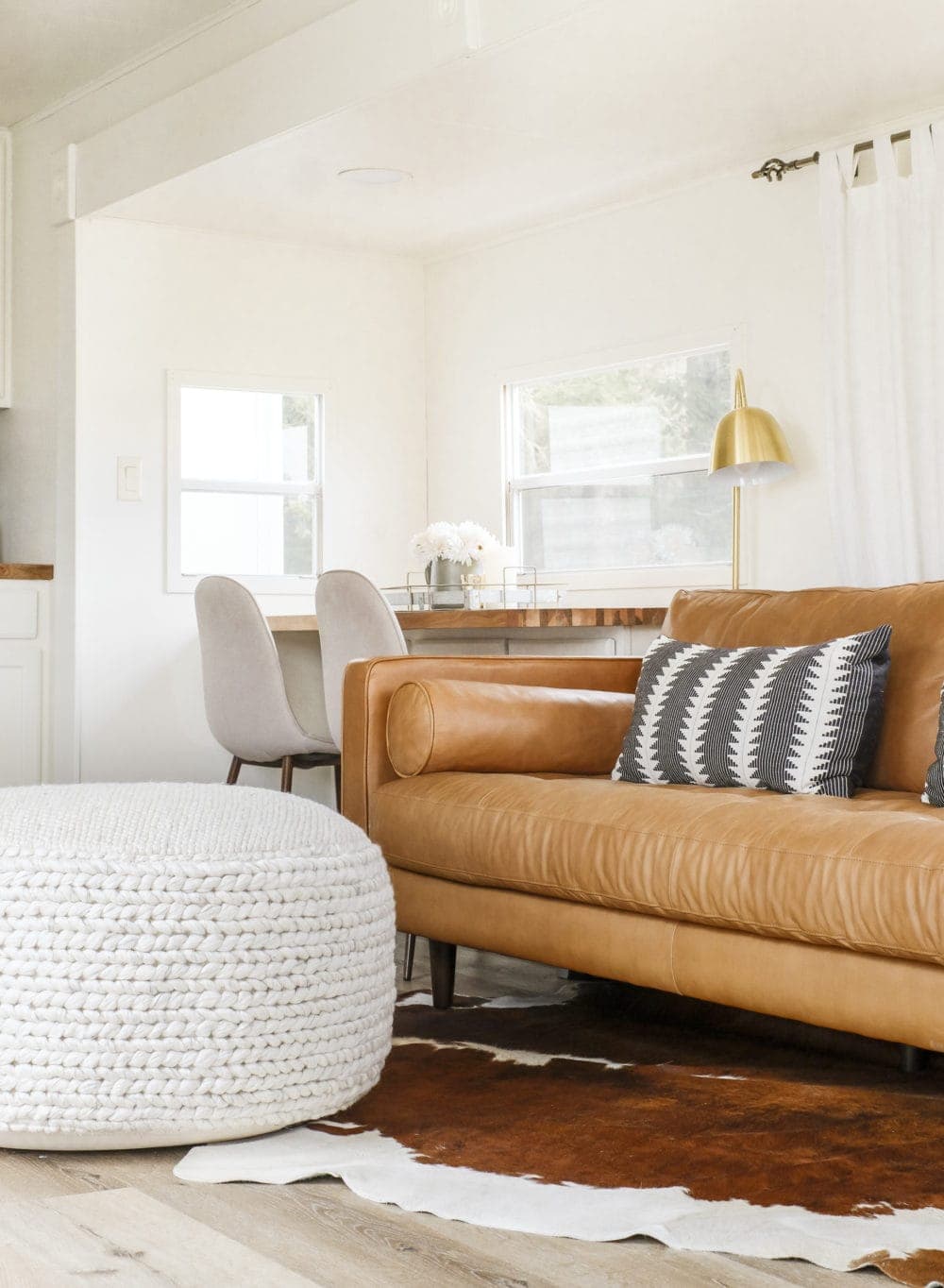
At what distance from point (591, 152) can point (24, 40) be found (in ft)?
5.86

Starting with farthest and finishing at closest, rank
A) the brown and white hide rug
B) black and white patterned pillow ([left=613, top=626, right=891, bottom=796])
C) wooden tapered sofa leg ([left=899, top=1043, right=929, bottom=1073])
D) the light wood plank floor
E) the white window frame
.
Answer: the white window frame, black and white patterned pillow ([left=613, top=626, right=891, bottom=796]), wooden tapered sofa leg ([left=899, top=1043, right=929, bottom=1073]), the brown and white hide rug, the light wood plank floor

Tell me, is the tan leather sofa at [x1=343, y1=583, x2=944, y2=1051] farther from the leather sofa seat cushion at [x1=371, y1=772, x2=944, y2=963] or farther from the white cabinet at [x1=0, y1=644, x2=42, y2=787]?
the white cabinet at [x1=0, y1=644, x2=42, y2=787]

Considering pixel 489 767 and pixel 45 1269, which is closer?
pixel 45 1269

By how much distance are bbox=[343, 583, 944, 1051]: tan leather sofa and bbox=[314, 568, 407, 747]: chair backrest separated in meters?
0.63

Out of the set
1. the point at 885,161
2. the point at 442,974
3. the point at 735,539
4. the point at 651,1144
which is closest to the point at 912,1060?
the point at 651,1144

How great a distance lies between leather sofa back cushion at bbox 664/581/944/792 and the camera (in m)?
2.68

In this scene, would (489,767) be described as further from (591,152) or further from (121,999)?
(591,152)

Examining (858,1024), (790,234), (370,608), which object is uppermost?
(790,234)

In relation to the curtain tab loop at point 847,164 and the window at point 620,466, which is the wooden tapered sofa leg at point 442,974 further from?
the curtain tab loop at point 847,164

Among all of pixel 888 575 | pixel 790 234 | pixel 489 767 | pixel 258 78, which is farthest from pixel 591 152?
pixel 489 767

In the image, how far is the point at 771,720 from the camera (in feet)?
8.71

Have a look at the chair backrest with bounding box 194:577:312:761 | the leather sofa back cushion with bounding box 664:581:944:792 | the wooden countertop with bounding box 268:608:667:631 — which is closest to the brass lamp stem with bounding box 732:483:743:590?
the wooden countertop with bounding box 268:608:667:631

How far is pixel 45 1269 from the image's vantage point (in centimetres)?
151

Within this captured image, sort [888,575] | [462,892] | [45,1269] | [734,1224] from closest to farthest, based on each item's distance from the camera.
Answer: [45,1269] → [734,1224] → [462,892] → [888,575]
